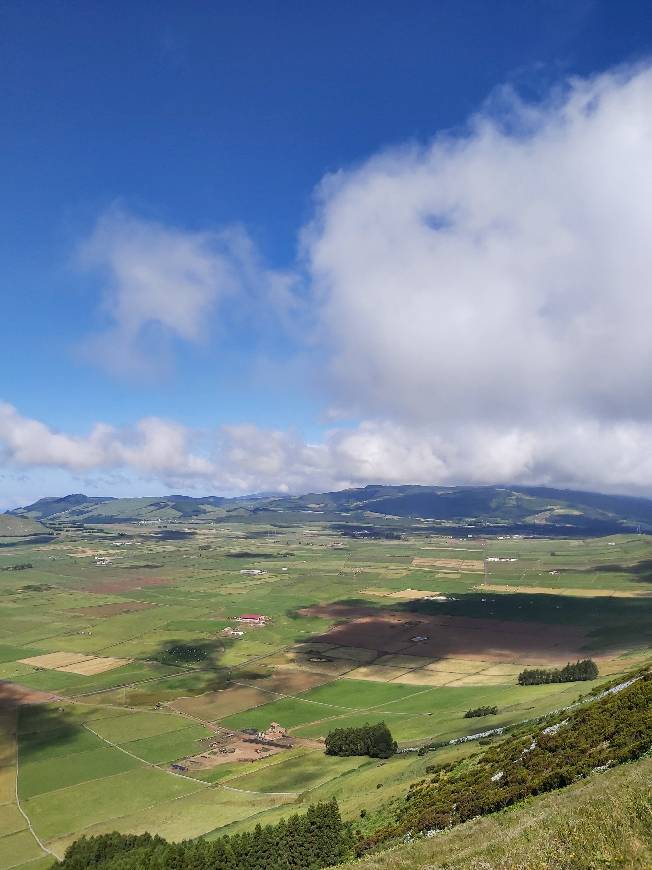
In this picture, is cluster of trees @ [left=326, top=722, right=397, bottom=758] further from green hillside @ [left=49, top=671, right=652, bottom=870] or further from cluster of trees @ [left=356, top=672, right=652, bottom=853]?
cluster of trees @ [left=356, top=672, right=652, bottom=853]

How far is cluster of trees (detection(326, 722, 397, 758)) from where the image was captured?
86875 mm

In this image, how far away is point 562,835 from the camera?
951 inches

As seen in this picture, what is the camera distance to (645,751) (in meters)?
33.4

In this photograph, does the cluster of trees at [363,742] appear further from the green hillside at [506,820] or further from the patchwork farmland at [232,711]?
the green hillside at [506,820]

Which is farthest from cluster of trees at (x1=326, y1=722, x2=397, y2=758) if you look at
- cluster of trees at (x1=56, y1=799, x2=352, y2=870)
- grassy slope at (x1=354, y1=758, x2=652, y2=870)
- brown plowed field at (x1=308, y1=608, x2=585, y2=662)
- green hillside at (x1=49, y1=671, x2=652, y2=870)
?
brown plowed field at (x1=308, y1=608, x2=585, y2=662)

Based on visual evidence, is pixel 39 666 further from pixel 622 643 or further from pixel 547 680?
pixel 622 643

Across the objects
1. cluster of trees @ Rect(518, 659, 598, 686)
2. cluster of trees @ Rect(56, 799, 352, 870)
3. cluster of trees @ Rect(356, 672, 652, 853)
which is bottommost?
cluster of trees @ Rect(518, 659, 598, 686)

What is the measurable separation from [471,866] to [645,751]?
15.8 metres

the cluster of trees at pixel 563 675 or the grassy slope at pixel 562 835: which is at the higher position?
the grassy slope at pixel 562 835

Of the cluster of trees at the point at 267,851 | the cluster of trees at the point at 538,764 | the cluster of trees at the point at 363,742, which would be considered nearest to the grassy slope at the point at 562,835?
the cluster of trees at the point at 538,764

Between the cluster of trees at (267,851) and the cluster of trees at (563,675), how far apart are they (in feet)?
272

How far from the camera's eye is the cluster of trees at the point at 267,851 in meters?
47.2

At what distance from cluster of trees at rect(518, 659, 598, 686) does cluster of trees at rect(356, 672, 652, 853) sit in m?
75.3

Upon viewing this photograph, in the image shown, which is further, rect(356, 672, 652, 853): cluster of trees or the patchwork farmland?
the patchwork farmland
